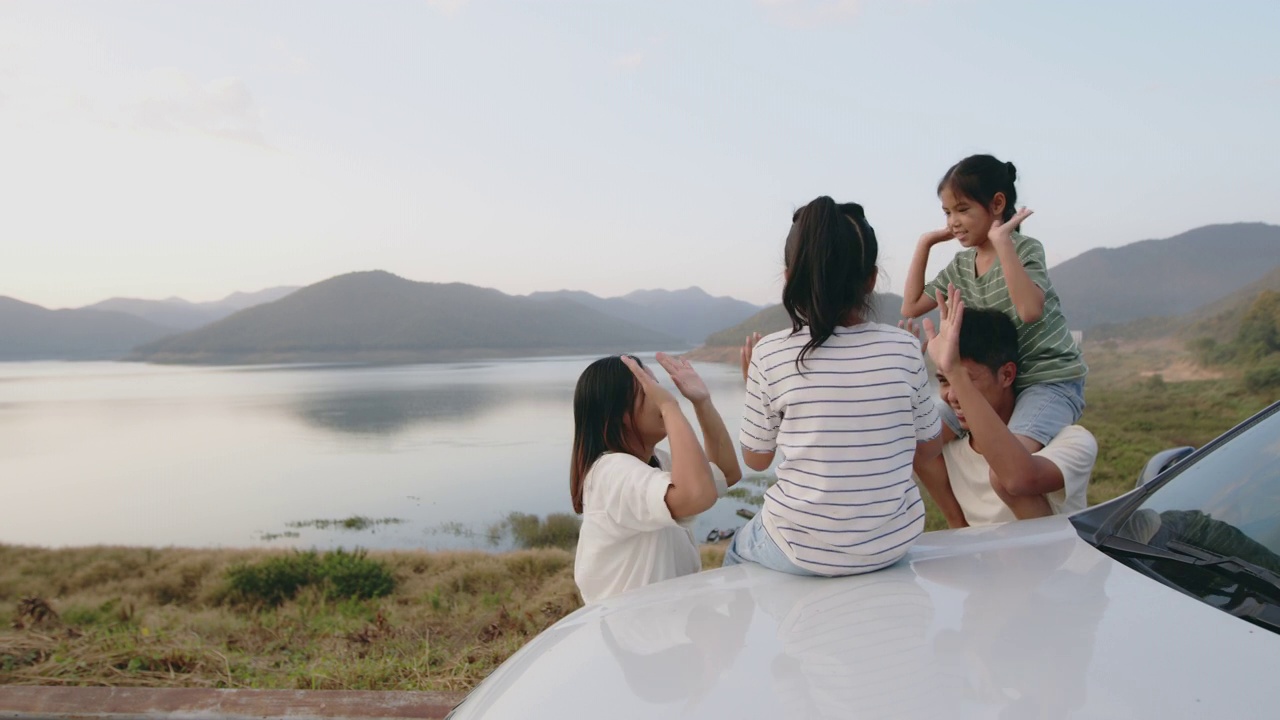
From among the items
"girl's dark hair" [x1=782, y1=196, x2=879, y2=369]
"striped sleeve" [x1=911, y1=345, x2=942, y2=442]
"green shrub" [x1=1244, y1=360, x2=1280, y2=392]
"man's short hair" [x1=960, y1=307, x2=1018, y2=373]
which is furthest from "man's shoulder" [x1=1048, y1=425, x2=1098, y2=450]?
"green shrub" [x1=1244, y1=360, x2=1280, y2=392]

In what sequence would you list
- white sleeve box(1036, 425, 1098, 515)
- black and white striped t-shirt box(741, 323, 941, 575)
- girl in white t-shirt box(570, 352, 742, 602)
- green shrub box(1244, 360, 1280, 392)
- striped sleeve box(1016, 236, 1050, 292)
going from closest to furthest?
black and white striped t-shirt box(741, 323, 941, 575), girl in white t-shirt box(570, 352, 742, 602), white sleeve box(1036, 425, 1098, 515), striped sleeve box(1016, 236, 1050, 292), green shrub box(1244, 360, 1280, 392)

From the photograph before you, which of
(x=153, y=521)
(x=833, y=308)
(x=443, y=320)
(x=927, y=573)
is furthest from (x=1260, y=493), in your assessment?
(x=443, y=320)

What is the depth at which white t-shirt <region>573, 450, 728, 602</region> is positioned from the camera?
6.69ft

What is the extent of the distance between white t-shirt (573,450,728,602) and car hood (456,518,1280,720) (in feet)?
0.88

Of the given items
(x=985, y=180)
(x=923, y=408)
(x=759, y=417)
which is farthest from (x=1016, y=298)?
(x=759, y=417)

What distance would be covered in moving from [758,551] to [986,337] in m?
Answer: 1.12

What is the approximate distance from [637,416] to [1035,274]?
1.41 meters

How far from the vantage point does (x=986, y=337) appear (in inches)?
99.3

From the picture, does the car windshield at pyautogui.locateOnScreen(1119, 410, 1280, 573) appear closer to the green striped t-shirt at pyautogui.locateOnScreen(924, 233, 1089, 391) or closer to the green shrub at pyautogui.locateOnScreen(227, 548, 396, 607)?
the green striped t-shirt at pyautogui.locateOnScreen(924, 233, 1089, 391)

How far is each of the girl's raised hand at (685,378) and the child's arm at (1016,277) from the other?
1050 millimetres

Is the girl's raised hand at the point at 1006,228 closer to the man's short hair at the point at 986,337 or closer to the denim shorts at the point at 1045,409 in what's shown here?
the man's short hair at the point at 986,337

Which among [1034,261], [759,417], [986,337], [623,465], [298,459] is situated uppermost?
[1034,261]

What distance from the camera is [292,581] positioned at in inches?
272

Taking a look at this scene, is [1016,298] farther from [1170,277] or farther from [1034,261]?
[1170,277]
